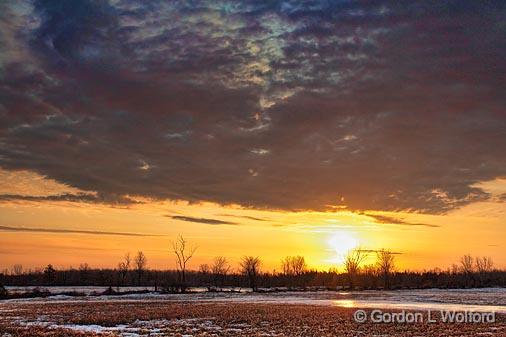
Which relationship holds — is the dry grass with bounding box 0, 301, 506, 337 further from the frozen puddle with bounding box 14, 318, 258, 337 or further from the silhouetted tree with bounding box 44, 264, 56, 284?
the silhouetted tree with bounding box 44, 264, 56, 284

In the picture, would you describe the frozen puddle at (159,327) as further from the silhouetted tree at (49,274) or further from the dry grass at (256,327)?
the silhouetted tree at (49,274)

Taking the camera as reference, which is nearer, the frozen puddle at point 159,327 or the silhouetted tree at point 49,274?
the frozen puddle at point 159,327

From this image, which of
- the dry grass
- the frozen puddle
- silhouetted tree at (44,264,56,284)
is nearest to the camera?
the dry grass

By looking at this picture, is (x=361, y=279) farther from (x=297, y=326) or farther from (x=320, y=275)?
(x=297, y=326)

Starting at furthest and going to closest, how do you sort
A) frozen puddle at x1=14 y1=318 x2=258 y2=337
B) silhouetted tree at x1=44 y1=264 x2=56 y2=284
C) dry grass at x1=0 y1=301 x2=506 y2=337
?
silhouetted tree at x1=44 y1=264 x2=56 y2=284
frozen puddle at x1=14 y1=318 x2=258 y2=337
dry grass at x1=0 y1=301 x2=506 y2=337

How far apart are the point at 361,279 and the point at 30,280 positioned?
387 feet

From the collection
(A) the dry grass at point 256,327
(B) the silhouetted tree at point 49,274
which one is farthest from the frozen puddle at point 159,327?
(B) the silhouetted tree at point 49,274

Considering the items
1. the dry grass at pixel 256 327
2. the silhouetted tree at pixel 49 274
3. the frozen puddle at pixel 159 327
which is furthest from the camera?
the silhouetted tree at pixel 49 274

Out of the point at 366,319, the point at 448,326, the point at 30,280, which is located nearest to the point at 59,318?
the point at 366,319

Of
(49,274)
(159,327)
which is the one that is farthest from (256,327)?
(49,274)

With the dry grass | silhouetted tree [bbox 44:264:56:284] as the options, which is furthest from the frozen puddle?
silhouetted tree [bbox 44:264:56:284]

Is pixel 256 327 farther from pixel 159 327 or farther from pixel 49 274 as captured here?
pixel 49 274

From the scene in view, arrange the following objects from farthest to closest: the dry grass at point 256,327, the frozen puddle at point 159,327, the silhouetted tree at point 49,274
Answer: the silhouetted tree at point 49,274 < the frozen puddle at point 159,327 < the dry grass at point 256,327

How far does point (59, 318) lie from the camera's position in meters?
40.2
